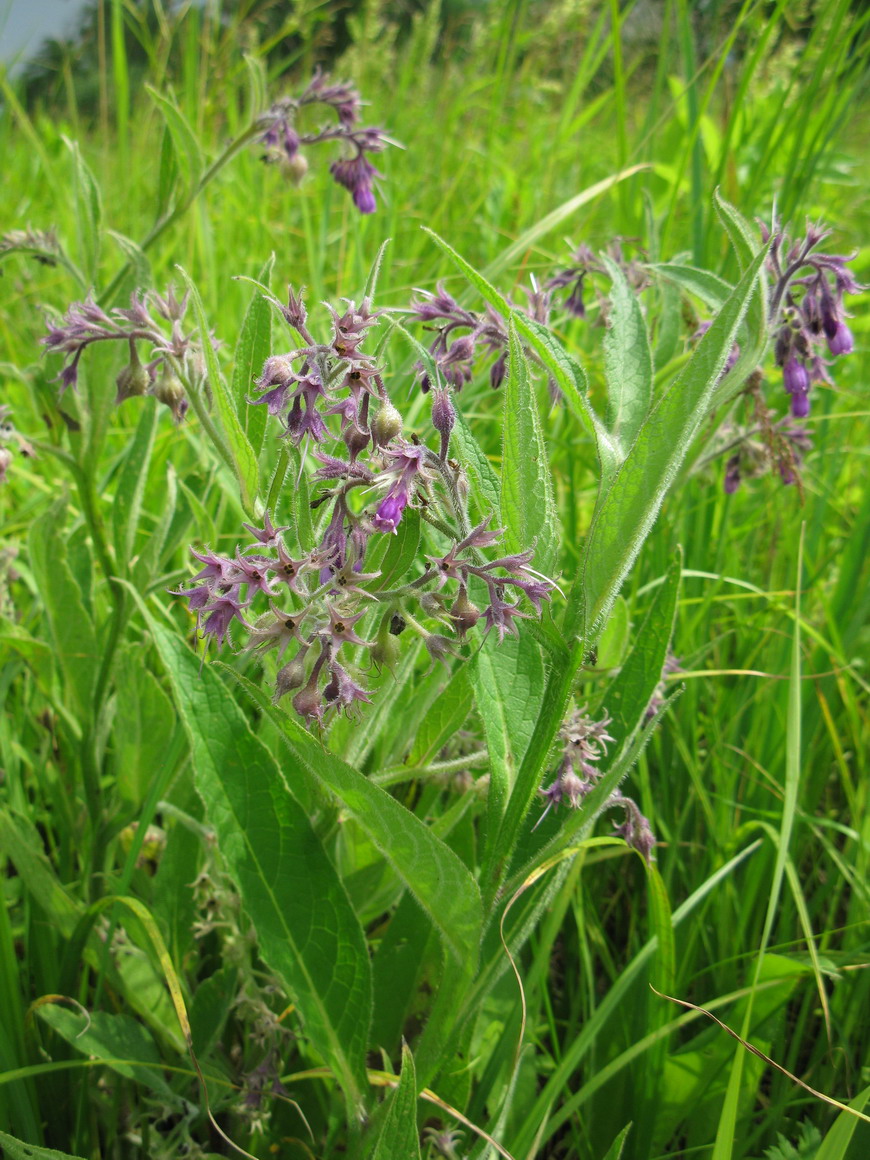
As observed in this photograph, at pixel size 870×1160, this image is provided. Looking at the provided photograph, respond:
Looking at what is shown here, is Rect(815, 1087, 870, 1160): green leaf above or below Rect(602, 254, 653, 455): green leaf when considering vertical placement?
below

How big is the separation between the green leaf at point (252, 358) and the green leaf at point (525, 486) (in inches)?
17.8

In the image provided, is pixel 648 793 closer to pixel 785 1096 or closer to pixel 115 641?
pixel 785 1096

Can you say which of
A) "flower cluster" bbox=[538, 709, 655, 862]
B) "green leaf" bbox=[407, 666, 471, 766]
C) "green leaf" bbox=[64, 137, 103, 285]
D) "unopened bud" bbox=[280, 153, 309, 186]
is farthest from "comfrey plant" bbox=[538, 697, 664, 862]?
"unopened bud" bbox=[280, 153, 309, 186]

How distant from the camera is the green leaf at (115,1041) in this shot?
1.57 m

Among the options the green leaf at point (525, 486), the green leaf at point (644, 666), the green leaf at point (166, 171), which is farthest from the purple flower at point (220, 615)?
the green leaf at point (166, 171)

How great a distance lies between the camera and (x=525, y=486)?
1.25 metres

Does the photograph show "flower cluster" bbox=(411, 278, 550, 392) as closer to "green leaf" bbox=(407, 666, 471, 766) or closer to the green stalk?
"green leaf" bbox=(407, 666, 471, 766)

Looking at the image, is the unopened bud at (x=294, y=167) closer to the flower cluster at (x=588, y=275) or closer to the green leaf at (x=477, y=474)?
the flower cluster at (x=588, y=275)

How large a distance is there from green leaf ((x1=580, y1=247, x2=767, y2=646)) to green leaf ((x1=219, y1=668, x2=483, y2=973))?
0.35 metres

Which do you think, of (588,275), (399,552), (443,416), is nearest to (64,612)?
(399,552)

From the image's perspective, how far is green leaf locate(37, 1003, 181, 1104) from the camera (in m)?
1.57

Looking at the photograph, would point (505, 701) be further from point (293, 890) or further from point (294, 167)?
point (294, 167)

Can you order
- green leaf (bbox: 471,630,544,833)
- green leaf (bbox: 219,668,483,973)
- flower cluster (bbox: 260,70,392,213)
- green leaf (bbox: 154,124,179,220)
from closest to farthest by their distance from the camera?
1. green leaf (bbox: 219,668,483,973)
2. green leaf (bbox: 471,630,544,833)
3. green leaf (bbox: 154,124,179,220)
4. flower cluster (bbox: 260,70,392,213)

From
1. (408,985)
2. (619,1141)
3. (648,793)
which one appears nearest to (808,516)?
(648,793)
